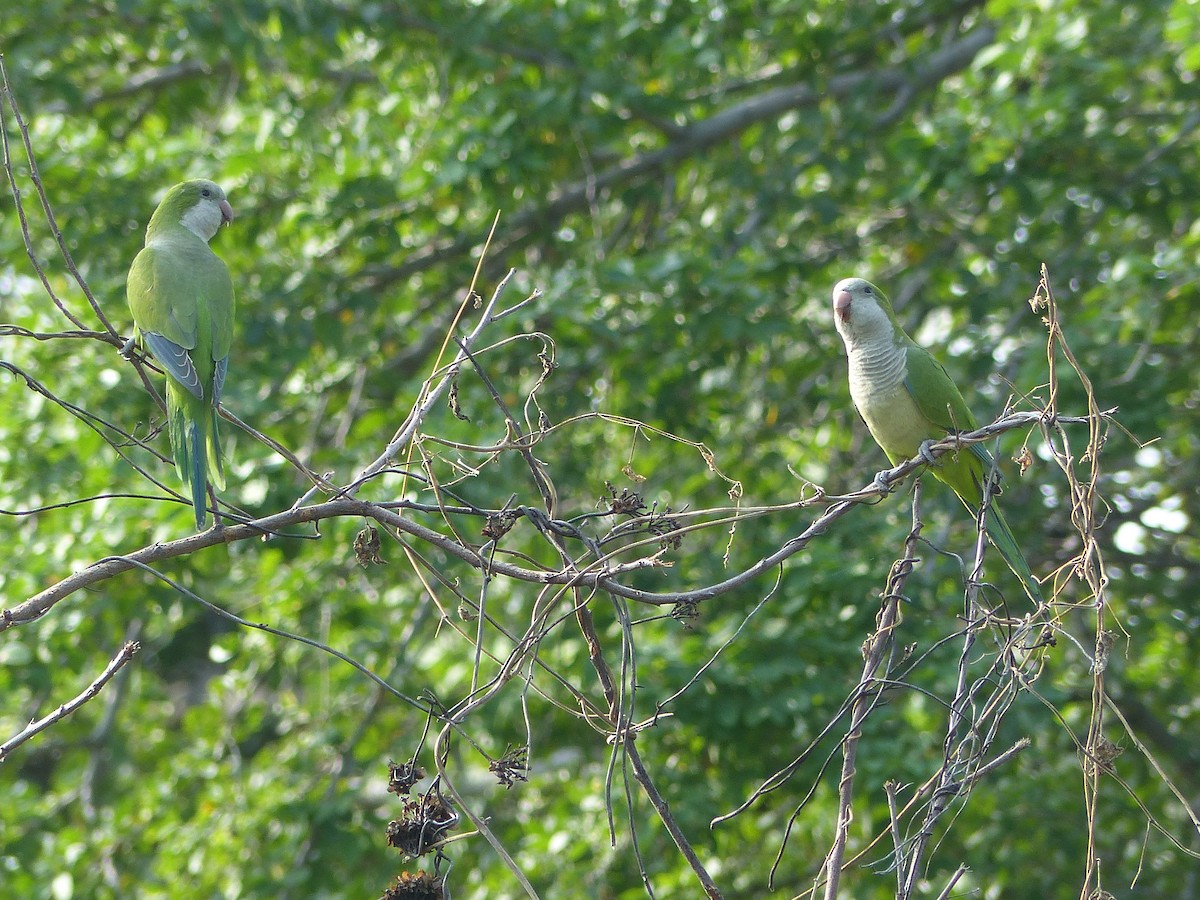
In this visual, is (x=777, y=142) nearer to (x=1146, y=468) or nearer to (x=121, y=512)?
(x=1146, y=468)

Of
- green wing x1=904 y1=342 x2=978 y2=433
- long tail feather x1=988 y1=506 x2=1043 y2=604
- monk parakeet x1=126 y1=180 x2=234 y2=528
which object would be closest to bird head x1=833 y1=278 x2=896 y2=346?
green wing x1=904 y1=342 x2=978 y2=433

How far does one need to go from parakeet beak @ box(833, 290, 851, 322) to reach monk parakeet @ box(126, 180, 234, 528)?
5.48ft

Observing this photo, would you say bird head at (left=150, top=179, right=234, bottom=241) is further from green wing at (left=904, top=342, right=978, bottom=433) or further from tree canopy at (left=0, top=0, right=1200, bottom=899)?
green wing at (left=904, top=342, right=978, bottom=433)

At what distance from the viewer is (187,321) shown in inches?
118

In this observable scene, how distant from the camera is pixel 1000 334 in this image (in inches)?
203

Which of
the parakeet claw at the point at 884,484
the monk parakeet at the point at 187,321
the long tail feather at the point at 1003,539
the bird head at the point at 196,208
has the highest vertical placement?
the bird head at the point at 196,208

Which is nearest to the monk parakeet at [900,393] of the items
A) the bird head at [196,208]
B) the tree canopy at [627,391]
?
the tree canopy at [627,391]

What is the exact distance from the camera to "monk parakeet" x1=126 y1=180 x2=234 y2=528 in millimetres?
2728

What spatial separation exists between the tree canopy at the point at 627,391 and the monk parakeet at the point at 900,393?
1140 mm

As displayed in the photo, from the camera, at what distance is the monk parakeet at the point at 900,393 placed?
11.0 ft

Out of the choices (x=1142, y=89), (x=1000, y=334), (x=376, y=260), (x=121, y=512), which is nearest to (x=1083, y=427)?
(x=1000, y=334)

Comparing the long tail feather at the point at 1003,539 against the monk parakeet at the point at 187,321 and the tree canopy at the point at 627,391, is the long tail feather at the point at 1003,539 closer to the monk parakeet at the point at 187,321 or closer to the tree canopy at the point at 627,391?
the tree canopy at the point at 627,391

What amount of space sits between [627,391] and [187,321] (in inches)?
98.7

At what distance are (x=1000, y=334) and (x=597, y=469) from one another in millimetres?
1869
